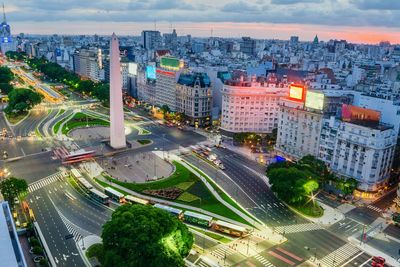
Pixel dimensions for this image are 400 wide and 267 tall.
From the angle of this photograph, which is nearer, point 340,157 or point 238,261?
point 238,261

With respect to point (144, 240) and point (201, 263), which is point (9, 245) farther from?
point (201, 263)

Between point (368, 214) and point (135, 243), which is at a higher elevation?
point (135, 243)

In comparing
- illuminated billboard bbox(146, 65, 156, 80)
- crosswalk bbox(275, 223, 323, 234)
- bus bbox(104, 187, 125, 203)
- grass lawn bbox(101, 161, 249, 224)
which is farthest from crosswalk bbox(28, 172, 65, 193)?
illuminated billboard bbox(146, 65, 156, 80)

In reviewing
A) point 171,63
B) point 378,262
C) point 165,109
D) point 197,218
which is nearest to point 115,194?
point 197,218

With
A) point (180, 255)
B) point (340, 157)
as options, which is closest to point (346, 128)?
point (340, 157)

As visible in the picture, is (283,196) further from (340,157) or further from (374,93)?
(374,93)

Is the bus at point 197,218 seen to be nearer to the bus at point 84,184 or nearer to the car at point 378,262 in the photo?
the bus at point 84,184
